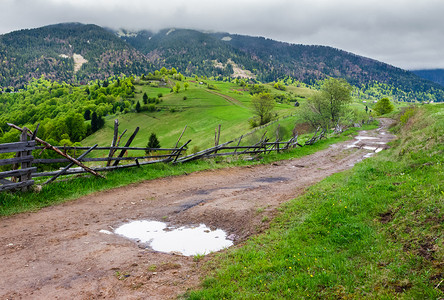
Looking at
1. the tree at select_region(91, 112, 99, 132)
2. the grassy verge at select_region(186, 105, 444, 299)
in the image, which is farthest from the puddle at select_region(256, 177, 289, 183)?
the tree at select_region(91, 112, 99, 132)

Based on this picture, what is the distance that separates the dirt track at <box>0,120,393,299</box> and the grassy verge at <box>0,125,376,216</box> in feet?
1.71

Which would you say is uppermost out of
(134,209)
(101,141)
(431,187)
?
(431,187)

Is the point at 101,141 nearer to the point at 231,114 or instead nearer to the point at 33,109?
the point at 231,114

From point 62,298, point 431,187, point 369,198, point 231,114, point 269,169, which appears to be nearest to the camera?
point 62,298

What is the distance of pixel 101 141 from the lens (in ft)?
302

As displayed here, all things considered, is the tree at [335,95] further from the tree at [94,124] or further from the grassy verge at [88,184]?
the tree at [94,124]

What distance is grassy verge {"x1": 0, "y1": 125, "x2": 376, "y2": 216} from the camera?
9180 millimetres

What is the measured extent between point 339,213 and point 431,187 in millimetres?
2491

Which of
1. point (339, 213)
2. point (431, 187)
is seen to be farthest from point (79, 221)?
point (431, 187)

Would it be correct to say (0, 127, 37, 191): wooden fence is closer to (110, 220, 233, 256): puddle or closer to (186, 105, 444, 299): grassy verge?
(110, 220, 233, 256): puddle

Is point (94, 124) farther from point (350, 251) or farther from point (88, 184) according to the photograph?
point (350, 251)

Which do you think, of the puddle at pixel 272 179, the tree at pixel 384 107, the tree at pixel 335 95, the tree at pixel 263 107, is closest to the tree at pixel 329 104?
the tree at pixel 335 95

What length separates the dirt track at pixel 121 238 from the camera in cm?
522

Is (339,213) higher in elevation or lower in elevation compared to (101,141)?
higher
